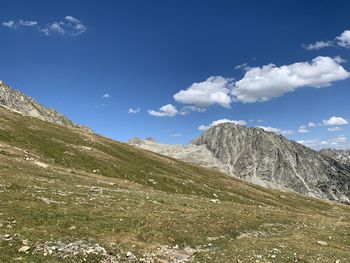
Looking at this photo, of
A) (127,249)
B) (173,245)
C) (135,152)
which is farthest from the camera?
(135,152)

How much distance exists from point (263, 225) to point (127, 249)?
2051 centimetres

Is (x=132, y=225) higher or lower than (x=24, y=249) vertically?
higher

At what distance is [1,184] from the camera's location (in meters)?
36.6

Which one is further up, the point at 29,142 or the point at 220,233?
the point at 29,142

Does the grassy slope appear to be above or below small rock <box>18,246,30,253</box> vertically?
above

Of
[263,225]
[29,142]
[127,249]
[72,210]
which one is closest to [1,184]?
[72,210]

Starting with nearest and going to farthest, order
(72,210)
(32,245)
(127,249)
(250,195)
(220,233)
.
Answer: (32,245), (127,249), (72,210), (220,233), (250,195)

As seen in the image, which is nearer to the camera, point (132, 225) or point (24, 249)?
point (24, 249)

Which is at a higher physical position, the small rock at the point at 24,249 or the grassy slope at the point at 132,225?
the grassy slope at the point at 132,225

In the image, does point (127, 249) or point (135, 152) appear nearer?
point (127, 249)

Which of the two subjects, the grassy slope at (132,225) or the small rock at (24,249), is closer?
the small rock at (24,249)

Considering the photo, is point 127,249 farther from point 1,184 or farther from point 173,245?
point 1,184

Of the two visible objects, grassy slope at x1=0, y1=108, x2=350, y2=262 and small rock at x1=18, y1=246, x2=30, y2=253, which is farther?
grassy slope at x1=0, y1=108, x2=350, y2=262

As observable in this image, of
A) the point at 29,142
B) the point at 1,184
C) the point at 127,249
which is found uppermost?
the point at 29,142
